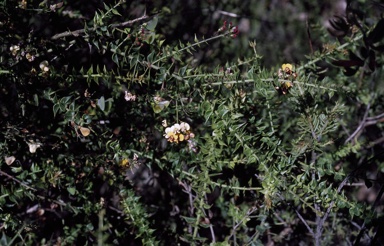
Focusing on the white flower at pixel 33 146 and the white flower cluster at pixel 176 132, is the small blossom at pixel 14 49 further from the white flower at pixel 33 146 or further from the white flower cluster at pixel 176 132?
the white flower cluster at pixel 176 132

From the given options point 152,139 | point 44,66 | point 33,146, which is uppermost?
point 44,66

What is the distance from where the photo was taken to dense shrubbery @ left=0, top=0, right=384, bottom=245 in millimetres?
1617

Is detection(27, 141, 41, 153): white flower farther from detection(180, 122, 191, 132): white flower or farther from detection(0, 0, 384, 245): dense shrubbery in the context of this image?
detection(180, 122, 191, 132): white flower

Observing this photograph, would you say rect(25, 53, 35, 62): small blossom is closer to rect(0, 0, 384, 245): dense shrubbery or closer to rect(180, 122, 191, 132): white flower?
rect(0, 0, 384, 245): dense shrubbery

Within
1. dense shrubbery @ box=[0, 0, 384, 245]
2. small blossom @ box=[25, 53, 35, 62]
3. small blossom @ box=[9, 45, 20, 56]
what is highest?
small blossom @ box=[9, 45, 20, 56]

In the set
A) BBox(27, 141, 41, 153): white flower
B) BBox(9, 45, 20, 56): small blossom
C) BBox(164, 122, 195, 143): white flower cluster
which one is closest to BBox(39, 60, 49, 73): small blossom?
BBox(9, 45, 20, 56): small blossom

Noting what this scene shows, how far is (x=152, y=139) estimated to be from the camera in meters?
1.92

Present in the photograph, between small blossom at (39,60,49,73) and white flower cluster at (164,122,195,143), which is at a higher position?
small blossom at (39,60,49,73)

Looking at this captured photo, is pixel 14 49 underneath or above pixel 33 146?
above

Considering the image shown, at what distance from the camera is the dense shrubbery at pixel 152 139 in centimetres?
162

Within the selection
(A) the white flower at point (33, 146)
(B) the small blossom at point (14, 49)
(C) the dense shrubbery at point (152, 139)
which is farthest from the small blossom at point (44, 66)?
(A) the white flower at point (33, 146)

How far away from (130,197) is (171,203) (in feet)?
1.12

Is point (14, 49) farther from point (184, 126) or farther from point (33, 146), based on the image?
point (184, 126)

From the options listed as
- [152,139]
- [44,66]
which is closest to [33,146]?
[44,66]
